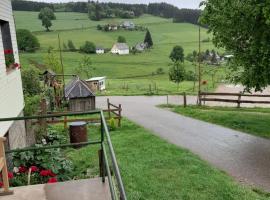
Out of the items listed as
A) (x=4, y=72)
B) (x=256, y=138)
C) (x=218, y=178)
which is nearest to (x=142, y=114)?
(x=256, y=138)

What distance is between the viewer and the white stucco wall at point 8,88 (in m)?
8.24

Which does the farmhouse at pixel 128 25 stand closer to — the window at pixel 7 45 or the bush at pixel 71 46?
the bush at pixel 71 46

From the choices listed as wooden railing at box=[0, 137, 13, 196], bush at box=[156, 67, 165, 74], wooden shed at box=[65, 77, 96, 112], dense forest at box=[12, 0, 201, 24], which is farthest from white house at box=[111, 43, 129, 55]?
wooden railing at box=[0, 137, 13, 196]

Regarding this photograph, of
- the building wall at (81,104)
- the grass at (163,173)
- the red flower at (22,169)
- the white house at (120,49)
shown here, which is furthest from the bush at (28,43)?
the red flower at (22,169)

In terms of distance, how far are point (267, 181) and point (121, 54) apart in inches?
3468

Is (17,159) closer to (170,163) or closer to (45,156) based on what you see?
(45,156)

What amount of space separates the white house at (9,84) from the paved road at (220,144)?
607 centimetres

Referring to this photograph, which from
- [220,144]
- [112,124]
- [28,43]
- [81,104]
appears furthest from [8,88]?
[28,43]

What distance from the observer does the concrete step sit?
192 inches

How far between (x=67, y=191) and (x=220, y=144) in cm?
999

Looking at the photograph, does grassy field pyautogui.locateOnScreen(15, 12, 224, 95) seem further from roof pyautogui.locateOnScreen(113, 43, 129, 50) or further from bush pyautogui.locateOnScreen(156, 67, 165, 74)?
roof pyautogui.locateOnScreen(113, 43, 129, 50)

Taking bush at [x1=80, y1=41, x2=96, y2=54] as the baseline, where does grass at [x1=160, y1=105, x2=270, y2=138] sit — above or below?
above

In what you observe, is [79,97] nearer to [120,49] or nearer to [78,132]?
[78,132]

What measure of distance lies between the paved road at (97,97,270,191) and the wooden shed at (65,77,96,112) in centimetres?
398
